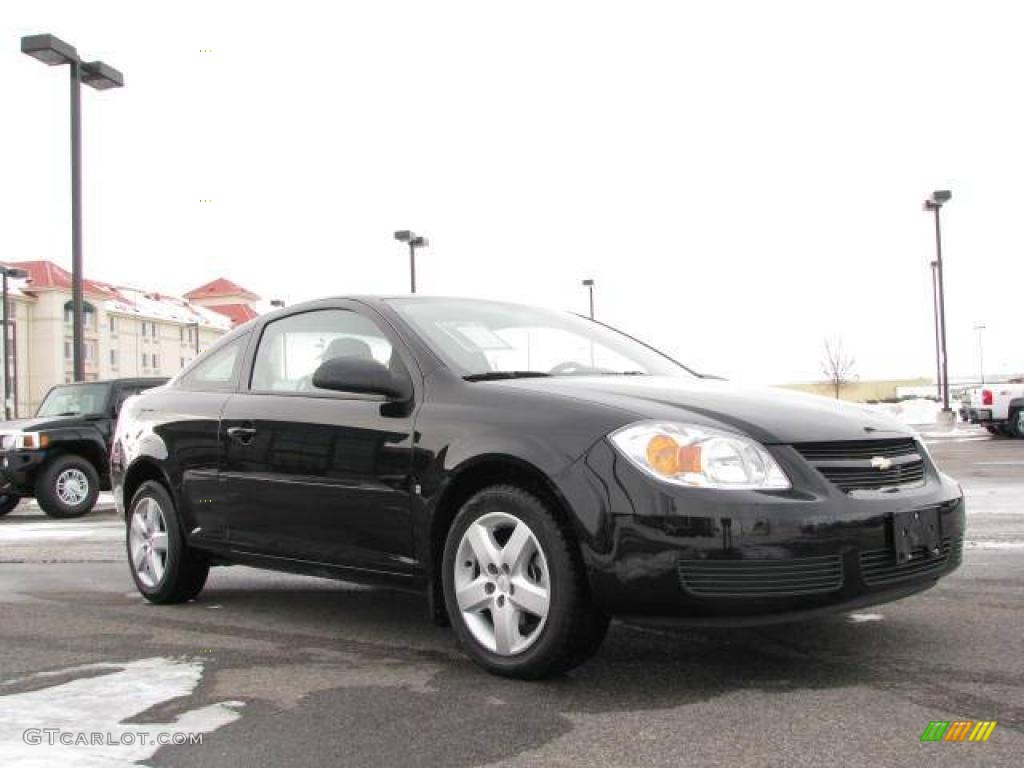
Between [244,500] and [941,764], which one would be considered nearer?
[941,764]

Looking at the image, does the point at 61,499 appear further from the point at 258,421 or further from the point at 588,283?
the point at 588,283

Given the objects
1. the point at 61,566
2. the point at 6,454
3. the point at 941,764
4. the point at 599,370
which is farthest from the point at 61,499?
the point at 941,764

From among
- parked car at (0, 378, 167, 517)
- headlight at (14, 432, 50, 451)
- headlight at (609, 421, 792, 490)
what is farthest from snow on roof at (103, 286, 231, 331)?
headlight at (609, 421, 792, 490)

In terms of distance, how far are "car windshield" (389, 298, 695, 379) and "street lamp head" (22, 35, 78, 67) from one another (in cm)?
1310

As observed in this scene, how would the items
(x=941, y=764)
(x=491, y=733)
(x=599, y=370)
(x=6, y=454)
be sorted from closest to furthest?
(x=941, y=764) < (x=491, y=733) < (x=599, y=370) < (x=6, y=454)

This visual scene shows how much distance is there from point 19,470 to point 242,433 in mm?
8133

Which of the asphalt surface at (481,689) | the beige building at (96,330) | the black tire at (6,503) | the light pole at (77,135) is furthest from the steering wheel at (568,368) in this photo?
the beige building at (96,330)

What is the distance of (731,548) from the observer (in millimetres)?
3434

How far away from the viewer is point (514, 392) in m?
4.05

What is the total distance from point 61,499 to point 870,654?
10.3 m

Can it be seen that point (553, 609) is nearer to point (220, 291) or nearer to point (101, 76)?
point (101, 76)
